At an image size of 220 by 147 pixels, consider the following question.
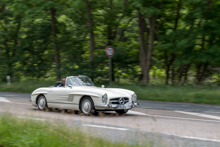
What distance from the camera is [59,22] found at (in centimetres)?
2783

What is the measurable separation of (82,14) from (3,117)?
60.8 feet

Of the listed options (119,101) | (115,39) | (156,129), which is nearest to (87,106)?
(119,101)

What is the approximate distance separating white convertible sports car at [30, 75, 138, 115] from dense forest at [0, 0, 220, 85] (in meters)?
9.15

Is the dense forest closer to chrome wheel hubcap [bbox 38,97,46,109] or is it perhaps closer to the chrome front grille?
chrome wheel hubcap [bbox 38,97,46,109]

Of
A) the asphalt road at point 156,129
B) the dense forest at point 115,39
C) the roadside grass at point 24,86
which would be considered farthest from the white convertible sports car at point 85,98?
the roadside grass at point 24,86

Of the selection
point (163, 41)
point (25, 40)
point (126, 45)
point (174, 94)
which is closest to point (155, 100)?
point (174, 94)

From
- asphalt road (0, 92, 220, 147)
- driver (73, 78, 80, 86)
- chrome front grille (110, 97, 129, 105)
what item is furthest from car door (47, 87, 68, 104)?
chrome front grille (110, 97, 129, 105)

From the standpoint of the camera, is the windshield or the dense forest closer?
the windshield

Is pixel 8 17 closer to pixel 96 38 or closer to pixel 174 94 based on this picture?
pixel 96 38

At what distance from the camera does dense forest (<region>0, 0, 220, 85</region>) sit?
20.5 meters

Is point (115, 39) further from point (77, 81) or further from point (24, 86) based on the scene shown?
point (77, 81)

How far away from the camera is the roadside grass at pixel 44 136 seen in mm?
5398

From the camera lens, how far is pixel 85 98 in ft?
36.1

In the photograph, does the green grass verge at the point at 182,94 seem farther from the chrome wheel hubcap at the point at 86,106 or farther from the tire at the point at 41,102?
the chrome wheel hubcap at the point at 86,106
